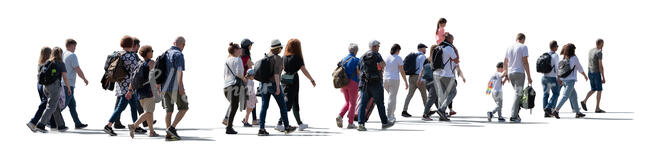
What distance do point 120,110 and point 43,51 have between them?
6.25ft

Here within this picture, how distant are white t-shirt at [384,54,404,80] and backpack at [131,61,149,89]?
5.14m

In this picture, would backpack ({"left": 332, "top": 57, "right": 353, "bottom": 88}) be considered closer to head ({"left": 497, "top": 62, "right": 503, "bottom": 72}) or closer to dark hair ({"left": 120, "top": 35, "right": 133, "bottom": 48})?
dark hair ({"left": 120, "top": 35, "right": 133, "bottom": 48})

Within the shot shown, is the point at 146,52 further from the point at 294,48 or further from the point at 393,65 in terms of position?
the point at 393,65

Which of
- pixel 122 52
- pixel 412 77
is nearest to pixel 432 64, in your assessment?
pixel 412 77

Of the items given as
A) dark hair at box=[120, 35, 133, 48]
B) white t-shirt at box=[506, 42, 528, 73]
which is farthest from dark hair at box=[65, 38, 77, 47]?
white t-shirt at box=[506, 42, 528, 73]

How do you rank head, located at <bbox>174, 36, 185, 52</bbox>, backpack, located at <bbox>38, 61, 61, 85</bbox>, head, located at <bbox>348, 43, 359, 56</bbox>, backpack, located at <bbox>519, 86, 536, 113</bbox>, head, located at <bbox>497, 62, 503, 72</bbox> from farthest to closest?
head, located at <bbox>497, 62, 503, 72</bbox> → backpack, located at <bbox>519, 86, 536, 113</bbox> → head, located at <bbox>348, 43, 359, 56</bbox> → backpack, located at <bbox>38, 61, 61, 85</bbox> → head, located at <bbox>174, 36, 185, 52</bbox>

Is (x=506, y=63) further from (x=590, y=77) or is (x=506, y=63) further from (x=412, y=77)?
(x=590, y=77)

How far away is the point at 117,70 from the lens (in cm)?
1372

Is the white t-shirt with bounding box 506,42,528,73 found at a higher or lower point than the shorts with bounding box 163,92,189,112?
higher

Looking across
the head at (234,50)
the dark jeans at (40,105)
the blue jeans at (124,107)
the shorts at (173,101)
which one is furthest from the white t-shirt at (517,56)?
the dark jeans at (40,105)

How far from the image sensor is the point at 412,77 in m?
17.8

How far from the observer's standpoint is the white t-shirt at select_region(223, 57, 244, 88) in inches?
536

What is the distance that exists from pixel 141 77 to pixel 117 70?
47.7 inches

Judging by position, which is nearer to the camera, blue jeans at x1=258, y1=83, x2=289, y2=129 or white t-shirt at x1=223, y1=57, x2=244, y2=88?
blue jeans at x1=258, y1=83, x2=289, y2=129
